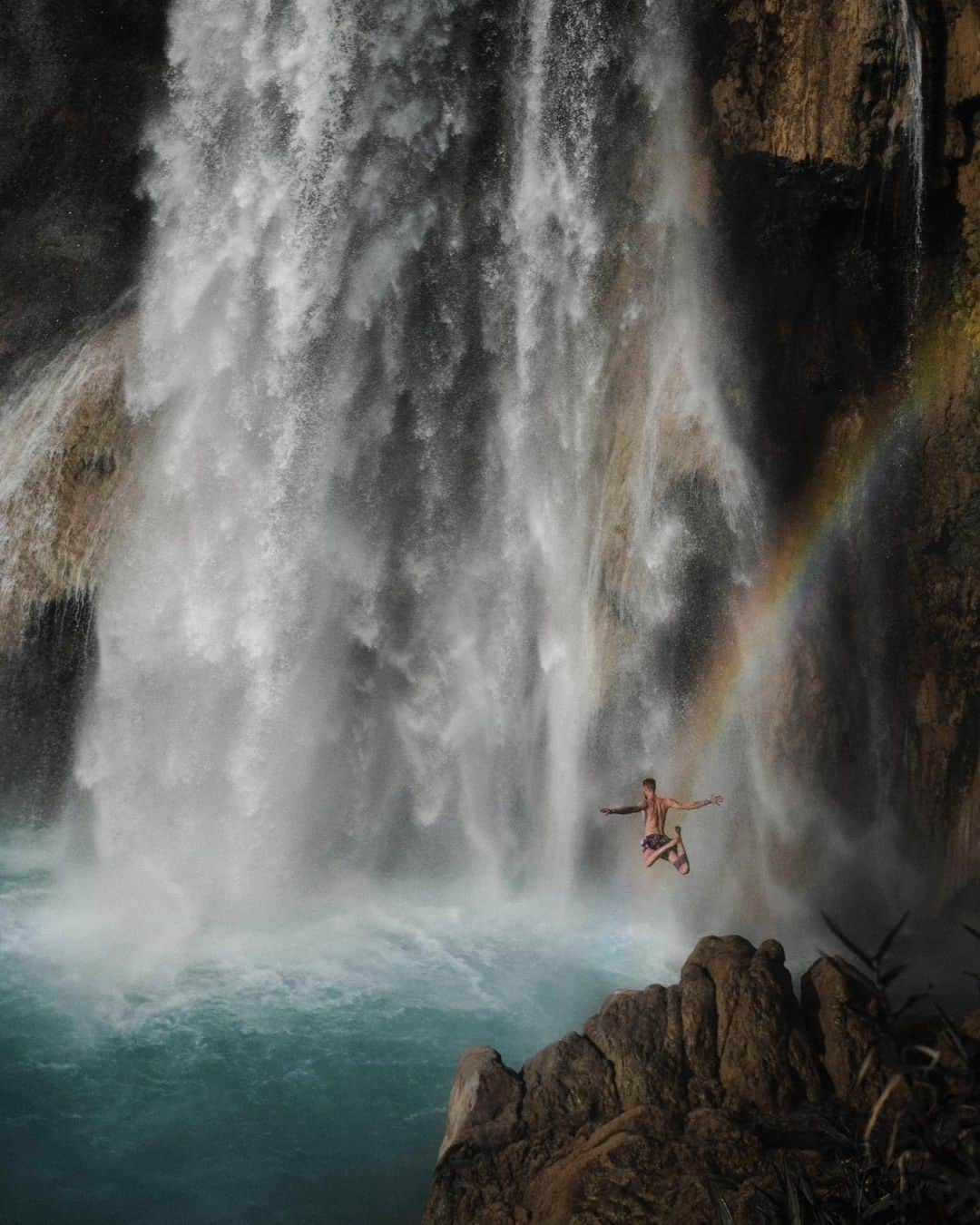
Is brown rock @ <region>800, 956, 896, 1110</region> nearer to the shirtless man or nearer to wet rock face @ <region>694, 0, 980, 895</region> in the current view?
the shirtless man

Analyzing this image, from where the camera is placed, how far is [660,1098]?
9234mm

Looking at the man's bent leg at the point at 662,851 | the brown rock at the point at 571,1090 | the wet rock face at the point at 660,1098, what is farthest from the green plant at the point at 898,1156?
the man's bent leg at the point at 662,851

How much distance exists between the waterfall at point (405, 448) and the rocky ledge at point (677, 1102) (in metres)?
7.88

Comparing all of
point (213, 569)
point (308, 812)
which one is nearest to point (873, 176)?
point (213, 569)

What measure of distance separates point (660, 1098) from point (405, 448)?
13.3 metres

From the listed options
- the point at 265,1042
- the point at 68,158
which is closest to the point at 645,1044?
the point at 265,1042

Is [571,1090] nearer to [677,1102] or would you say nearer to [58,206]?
[677,1102]

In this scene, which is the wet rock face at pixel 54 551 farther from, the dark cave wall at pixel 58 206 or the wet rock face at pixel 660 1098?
the wet rock face at pixel 660 1098

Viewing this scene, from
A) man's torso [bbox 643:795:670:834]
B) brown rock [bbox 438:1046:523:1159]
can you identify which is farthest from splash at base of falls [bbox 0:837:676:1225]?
man's torso [bbox 643:795:670:834]

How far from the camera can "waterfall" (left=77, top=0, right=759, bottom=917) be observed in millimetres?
17797

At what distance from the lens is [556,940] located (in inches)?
638

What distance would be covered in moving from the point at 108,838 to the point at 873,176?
1663cm

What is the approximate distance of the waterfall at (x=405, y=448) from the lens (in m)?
17.8

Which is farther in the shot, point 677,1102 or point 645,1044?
point 645,1044
